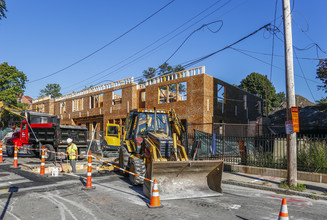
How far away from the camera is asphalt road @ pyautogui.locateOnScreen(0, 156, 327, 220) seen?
6145 mm

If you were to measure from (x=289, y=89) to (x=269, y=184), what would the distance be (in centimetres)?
355

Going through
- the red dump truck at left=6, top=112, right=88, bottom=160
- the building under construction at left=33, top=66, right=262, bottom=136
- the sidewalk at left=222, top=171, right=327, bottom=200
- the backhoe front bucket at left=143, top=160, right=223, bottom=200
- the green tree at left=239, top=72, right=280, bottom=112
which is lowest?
the sidewalk at left=222, top=171, right=327, bottom=200

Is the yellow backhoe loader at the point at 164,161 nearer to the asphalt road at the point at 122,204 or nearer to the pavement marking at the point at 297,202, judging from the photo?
the asphalt road at the point at 122,204

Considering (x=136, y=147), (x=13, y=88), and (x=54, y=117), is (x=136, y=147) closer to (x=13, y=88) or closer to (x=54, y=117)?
(x=54, y=117)

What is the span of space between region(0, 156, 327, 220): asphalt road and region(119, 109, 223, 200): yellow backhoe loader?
1.36ft

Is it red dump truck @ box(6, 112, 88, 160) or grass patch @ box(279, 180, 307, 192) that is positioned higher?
red dump truck @ box(6, 112, 88, 160)

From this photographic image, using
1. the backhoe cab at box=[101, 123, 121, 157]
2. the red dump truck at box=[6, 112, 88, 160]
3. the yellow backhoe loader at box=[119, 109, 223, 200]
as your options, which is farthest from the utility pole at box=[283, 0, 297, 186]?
the red dump truck at box=[6, 112, 88, 160]

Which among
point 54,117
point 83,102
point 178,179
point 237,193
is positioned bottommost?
point 237,193

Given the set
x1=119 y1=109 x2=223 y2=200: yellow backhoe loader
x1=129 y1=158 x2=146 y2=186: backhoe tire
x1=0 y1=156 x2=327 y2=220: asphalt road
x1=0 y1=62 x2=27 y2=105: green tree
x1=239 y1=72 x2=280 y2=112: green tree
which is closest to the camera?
x1=0 y1=156 x2=327 y2=220: asphalt road

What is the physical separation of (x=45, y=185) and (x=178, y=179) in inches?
185

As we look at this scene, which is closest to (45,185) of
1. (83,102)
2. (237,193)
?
(237,193)

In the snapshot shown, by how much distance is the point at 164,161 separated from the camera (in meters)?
7.53

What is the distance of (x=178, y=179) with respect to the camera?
26.0 feet

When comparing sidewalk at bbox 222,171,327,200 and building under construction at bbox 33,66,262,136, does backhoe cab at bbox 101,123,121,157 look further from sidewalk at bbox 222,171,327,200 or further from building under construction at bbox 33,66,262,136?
sidewalk at bbox 222,171,327,200
